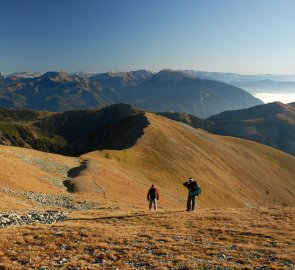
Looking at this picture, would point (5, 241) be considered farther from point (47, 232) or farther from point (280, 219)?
point (280, 219)

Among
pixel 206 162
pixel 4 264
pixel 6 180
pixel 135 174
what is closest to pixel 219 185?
pixel 206 162

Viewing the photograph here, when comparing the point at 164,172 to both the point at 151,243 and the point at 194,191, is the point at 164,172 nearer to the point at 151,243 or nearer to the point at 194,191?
the point at 194,191

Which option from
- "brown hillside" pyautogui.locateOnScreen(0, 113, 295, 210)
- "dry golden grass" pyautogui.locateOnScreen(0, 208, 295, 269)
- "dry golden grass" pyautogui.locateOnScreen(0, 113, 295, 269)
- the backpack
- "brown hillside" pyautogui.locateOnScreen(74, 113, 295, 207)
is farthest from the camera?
"brown hillside" pyautogui.locateOnScreen(74, 113, 295, 207)

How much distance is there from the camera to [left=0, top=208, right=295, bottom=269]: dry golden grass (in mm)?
19328

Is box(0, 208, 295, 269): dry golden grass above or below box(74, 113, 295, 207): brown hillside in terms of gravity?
above

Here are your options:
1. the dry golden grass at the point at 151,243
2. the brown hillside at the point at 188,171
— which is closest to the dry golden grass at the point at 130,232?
the dry golden grass at the point at 151,243

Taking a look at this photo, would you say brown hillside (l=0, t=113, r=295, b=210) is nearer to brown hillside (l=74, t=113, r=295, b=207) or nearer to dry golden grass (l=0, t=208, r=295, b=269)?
brown hillside (l=74, t=113, r=295, b=207)

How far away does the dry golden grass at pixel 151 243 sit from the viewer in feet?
63.4

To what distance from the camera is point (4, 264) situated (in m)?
18.0

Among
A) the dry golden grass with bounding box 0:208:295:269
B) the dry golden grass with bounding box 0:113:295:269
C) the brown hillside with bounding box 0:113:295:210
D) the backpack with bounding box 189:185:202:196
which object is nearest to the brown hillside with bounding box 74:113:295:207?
the brown hillside with bounding box 0:113:295:210

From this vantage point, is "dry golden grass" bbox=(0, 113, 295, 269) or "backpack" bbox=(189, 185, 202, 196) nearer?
"dry golden grass" bbox=(0, 113, 295, 269)

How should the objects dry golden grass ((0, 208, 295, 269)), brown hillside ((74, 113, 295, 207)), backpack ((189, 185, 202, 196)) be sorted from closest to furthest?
dry golden grass ((0, 208, 295, 269)) → backpack ((189, 185, 202, 196)) → brown hillside ((74, 113, 295, 207))

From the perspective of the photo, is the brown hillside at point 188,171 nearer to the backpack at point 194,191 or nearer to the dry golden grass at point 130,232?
the dry golden grass at point 130,232

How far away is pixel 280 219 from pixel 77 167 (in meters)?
47.8
